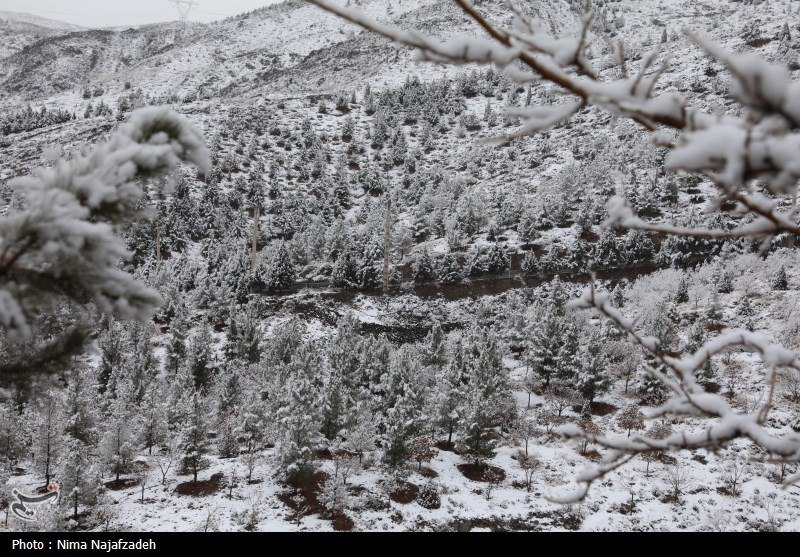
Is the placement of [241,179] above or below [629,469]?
above

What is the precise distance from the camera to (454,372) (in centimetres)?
1783

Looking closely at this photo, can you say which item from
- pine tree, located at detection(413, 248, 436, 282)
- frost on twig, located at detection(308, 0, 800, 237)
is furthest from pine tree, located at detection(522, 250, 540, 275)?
frost on twig, located at detection(308, 0, 800, 237)

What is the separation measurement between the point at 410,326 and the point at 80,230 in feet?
91.9

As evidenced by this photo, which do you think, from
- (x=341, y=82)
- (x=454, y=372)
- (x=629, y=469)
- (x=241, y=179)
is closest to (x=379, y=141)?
(x=241, y=179)

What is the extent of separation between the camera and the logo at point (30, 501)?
418 inches

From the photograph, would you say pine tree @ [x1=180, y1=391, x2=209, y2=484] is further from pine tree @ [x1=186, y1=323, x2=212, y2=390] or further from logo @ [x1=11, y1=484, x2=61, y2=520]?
pine tree @ [x1=186, y1=323, x2=212, y2=390]

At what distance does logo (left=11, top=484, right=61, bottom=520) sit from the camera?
418 inches

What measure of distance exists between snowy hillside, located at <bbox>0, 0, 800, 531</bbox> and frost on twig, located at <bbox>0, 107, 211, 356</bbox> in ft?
0.61

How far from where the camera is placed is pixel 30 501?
11594mm

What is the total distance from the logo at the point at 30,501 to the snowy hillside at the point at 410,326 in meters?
0.36

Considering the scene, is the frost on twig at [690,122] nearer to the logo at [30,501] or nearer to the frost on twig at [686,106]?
the frost on twig at [686,106]

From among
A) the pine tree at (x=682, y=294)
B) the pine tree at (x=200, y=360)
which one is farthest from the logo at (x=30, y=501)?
the pine tree at (x=682, y=294)
